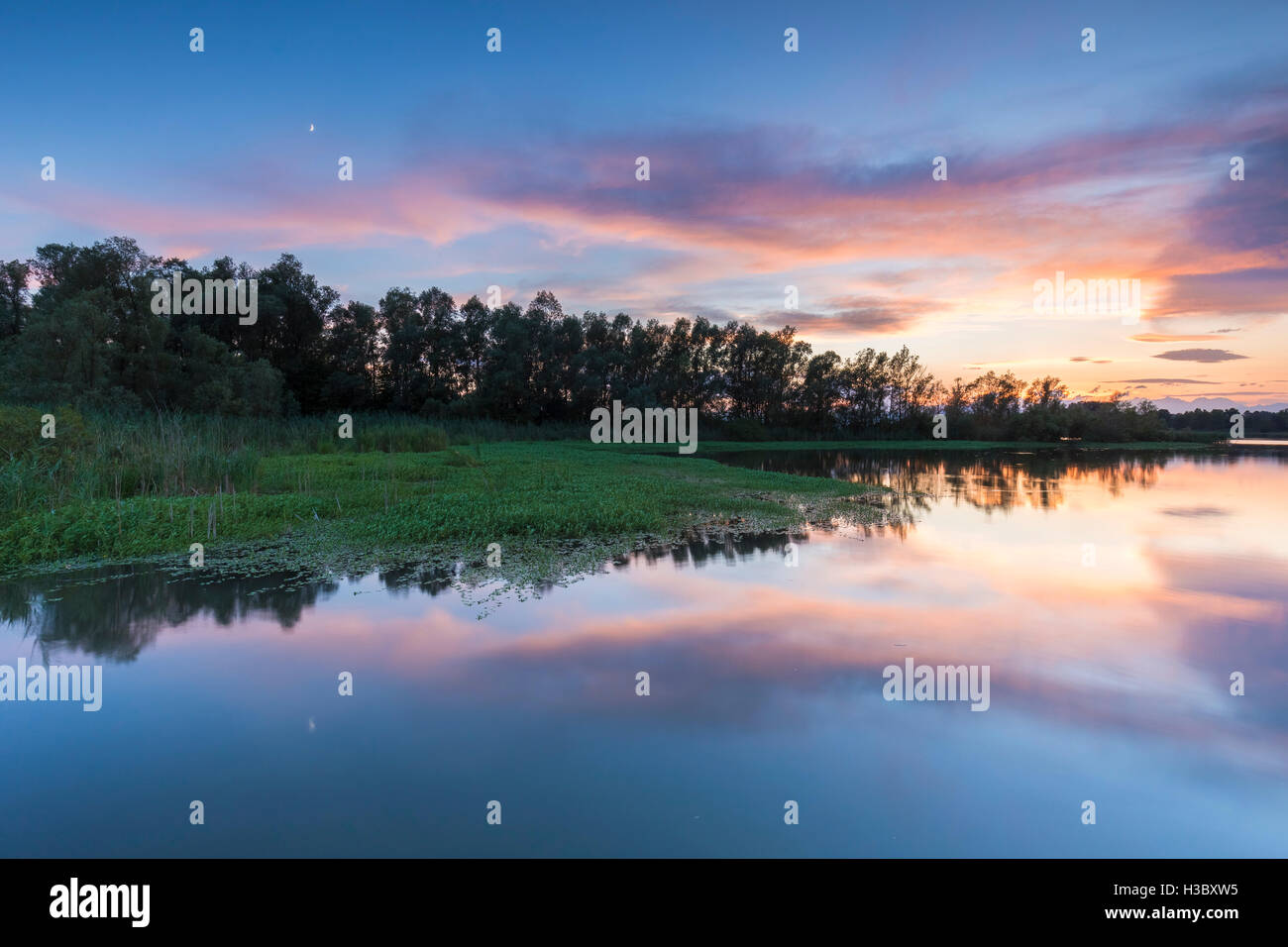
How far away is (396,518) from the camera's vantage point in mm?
9203

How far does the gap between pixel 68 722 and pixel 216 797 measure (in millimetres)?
1509

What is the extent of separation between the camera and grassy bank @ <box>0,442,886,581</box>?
25.0 feet

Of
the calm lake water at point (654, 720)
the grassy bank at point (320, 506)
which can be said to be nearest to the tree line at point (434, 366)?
the grassy bank at point (320, 506)

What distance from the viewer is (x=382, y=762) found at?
11.2 feet

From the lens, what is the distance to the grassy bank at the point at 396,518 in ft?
25.0

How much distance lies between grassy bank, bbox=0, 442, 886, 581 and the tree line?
42.6 feet

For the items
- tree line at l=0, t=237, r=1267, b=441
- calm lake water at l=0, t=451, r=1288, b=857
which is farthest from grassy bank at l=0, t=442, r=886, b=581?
tree line at l=0, t=237, r=1267, b=441

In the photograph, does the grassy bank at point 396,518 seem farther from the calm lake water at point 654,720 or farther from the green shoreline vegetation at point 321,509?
the calm lake water at point 654,720

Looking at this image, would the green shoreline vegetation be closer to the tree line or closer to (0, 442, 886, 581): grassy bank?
(0, 442, 886, 581): grassy bank

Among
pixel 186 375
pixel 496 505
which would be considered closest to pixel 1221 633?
pixel 496 505

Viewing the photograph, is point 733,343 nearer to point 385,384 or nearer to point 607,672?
point 385,384

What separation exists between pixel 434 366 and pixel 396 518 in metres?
37.6

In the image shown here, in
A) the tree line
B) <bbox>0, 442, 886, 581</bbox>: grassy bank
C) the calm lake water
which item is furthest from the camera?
the tree line

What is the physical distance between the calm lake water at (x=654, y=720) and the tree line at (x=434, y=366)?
19796mm
